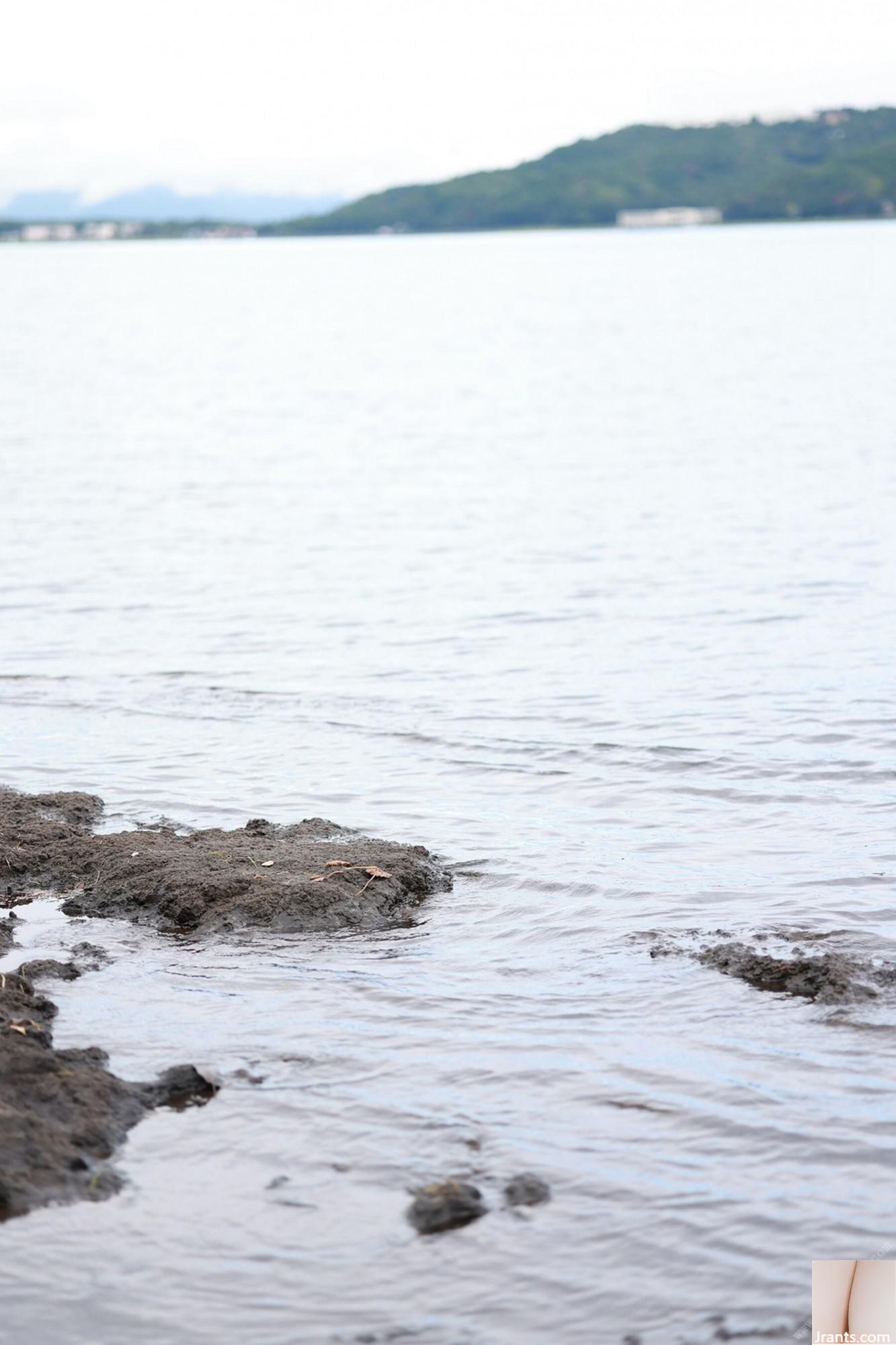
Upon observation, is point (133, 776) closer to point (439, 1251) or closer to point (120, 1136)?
point (120, 1136)

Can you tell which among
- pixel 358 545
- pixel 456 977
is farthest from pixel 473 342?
pixel 456 977

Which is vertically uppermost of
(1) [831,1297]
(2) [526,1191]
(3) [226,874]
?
(3) [226,874]

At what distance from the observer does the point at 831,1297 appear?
18.3 feet

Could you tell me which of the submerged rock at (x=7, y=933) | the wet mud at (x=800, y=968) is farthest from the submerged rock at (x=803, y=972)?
the submerged rock at (x=7, y=933)

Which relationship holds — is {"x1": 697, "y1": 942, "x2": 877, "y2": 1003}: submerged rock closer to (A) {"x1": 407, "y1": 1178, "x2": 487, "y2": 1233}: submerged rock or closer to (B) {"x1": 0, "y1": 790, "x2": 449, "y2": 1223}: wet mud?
(B) {"x1": 0, "y1": 790, "x2": 449, "y2": 1223}: wet mud

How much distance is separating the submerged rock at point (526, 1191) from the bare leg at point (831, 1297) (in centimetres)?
115

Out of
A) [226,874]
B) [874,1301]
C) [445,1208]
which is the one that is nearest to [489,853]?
[226,874]

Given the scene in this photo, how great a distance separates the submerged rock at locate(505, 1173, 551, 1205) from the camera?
6242mm

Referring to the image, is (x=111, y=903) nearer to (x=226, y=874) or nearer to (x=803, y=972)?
(x=226, y=874)

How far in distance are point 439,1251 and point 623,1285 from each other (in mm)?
737

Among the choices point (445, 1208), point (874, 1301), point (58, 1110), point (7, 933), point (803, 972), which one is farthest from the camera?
point (7, 933)

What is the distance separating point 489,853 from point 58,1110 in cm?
444

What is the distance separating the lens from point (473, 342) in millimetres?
70125

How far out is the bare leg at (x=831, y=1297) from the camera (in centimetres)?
548
